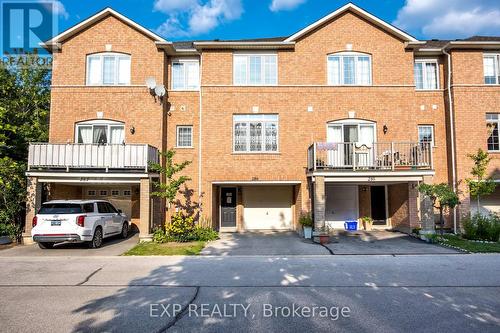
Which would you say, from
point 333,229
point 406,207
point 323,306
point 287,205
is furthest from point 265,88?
point 323,306

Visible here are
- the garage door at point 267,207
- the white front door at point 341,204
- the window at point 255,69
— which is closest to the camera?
the window at point 255,69

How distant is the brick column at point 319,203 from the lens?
1316 centimetres

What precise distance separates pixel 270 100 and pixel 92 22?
939 centimetres

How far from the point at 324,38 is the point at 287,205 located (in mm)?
8551

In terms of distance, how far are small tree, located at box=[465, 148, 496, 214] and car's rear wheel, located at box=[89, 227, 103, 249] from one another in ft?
51.8

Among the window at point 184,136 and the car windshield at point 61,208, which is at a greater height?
the window at point 184,136

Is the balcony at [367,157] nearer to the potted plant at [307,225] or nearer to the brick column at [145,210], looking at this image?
the potted plant at [307,225]

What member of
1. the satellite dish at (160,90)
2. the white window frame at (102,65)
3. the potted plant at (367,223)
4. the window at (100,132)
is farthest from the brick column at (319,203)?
the white window frame at (102,65)

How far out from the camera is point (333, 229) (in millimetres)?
16438

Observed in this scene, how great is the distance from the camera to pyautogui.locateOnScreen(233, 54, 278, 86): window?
16359 millimetres

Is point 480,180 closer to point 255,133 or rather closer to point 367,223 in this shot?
point 367,223

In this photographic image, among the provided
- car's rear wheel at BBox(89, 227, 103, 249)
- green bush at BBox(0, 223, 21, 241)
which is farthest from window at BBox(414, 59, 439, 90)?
green bush at BBox(0, 223, 21, 241)

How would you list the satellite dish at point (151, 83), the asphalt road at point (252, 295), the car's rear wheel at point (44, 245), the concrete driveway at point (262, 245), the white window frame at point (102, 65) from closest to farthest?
the asphalt road at point (252, 295) < the concrete driveway at point (262, 245) < the car's rear wheel at point (44, 245) < the satellite dish at point (151, 83) < the white window frame at point (102, 65)

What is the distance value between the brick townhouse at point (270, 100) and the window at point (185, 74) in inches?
4.7
